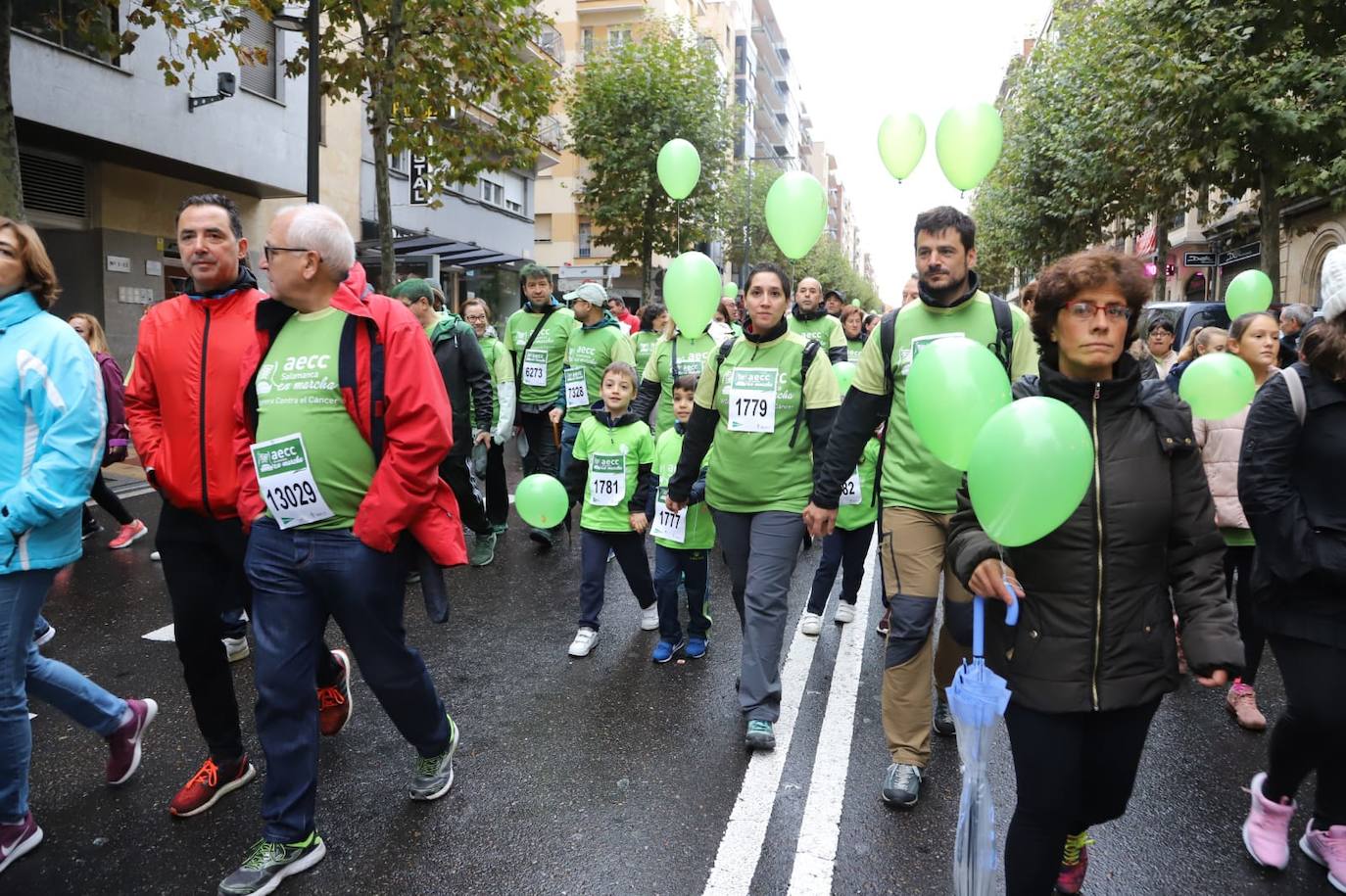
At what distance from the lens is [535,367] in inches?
305

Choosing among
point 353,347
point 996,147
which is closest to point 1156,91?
point 996,147

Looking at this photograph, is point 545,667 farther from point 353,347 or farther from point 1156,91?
point 1156,91

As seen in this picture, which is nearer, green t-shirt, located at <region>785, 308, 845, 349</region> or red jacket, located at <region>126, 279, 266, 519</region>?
red jacket, located at <region>126, 279, 266, 519</region>

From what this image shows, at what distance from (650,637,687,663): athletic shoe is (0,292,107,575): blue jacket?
284 cm

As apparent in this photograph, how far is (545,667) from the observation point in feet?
15.9

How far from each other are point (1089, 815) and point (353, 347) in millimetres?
2514

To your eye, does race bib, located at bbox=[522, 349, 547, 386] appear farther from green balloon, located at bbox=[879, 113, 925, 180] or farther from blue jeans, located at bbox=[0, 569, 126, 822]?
blue jeans, located at bbox=[0, 569, 126, 822]

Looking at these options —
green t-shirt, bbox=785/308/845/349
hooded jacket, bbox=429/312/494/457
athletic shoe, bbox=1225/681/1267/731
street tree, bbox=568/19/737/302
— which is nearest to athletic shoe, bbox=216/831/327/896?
hooded jacket, bbox=429/312/494/457

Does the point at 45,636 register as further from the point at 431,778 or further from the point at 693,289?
the point at 693,289

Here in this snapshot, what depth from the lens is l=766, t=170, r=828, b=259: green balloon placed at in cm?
514

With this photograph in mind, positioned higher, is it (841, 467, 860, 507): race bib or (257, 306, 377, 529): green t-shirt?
(257, 306, 377, 529): green t-shirt

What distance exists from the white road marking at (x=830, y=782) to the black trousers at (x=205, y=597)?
2.12m

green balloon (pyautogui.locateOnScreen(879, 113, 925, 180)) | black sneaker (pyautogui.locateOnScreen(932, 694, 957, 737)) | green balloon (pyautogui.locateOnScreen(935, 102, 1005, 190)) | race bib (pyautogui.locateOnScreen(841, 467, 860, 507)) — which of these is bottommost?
black sneaker (pyautogui.locateOnScreen(932, 694, 957, 737))

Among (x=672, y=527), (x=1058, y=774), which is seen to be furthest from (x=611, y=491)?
(x=1058, y=774)
